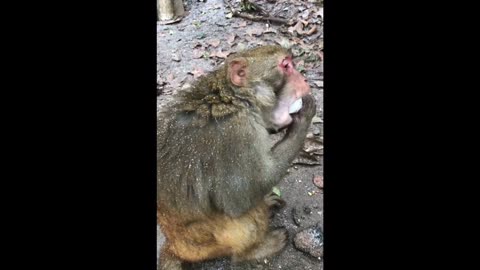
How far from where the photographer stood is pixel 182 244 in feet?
8.68

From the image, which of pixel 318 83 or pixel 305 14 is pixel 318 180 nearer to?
pixel 318 83

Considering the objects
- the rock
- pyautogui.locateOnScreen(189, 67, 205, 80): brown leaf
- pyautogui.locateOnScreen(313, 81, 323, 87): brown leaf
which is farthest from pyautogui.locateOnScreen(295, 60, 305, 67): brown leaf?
the rock

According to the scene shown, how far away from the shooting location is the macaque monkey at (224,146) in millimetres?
2436

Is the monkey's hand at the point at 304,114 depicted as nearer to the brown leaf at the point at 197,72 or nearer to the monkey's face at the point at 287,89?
the monkey's face at the point at 287,89

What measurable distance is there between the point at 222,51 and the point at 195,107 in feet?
1.35

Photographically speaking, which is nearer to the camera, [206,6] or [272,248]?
[206,6]

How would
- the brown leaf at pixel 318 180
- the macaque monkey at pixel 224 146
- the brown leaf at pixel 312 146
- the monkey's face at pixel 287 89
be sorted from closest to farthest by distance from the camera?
1. the macaque monkey at pixel 224 146
2. the monkey's face at pixel 287 89
3. the brown leaf at pixel 318 180
4. the brown leaf at pixel 312 146

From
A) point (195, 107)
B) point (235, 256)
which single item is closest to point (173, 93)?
point (195, 107)

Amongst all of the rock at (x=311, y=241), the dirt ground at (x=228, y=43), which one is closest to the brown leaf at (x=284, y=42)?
the dirt ground at (x=228, y=43)

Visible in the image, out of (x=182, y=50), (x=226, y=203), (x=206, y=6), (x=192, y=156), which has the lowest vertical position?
(x=226, y=203)

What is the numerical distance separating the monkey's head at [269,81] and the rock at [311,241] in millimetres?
741

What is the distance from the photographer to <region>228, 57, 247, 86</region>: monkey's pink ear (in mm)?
2488

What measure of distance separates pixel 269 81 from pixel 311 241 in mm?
1018
